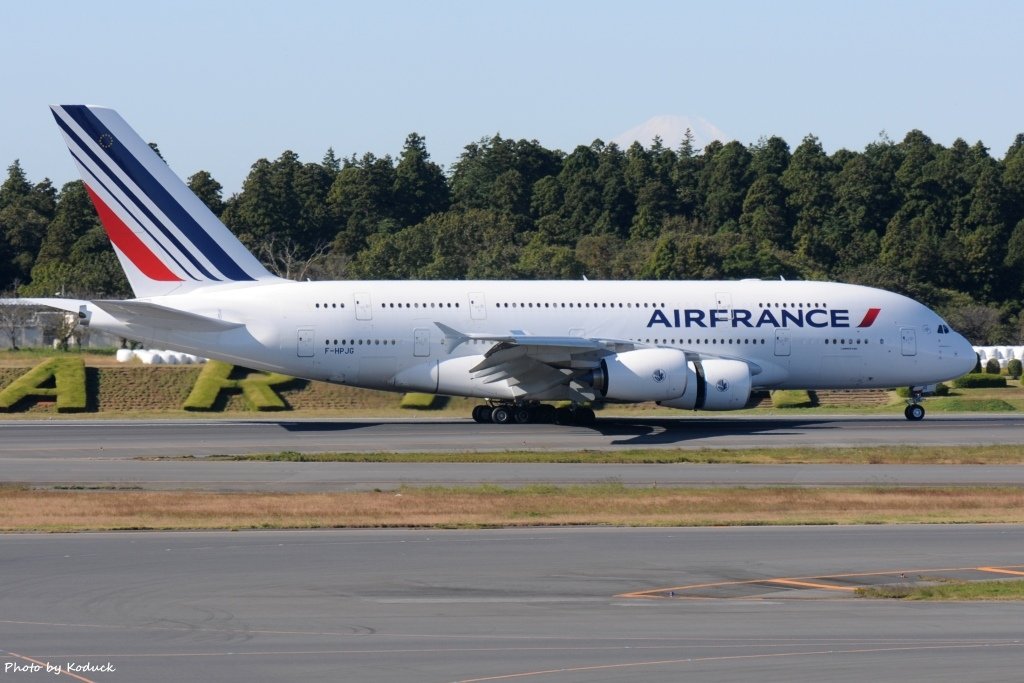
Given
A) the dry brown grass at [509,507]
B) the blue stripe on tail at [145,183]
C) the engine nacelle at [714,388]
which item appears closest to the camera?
the dry brown grass at [509,507]

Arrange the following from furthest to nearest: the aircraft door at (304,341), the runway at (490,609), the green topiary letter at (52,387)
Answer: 1. the green topiary letter at (52,387)
2. the aircraft door at (304,341)
3. the runway at (490,609)

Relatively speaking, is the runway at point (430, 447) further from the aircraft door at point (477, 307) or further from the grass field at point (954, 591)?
the grass field at point (954, 591)

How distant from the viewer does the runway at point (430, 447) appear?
2816 centimetres

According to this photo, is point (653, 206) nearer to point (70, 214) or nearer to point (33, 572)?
point (70, 214)

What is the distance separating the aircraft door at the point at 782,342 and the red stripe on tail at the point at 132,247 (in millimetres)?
18642

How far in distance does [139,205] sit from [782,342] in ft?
66.4

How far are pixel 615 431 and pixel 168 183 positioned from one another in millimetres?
15405

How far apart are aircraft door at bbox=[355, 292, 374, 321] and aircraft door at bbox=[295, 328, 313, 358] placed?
60.4 inches

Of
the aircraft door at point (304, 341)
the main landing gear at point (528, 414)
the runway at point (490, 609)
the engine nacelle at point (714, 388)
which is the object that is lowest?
the runway at point (490, 609)

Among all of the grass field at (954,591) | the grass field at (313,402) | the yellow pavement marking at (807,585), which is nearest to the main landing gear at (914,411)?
the grass field at (313,402)

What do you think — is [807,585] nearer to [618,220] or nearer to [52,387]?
[52,387]

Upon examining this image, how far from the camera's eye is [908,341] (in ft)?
144

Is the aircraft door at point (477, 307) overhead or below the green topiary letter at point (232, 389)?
overhead

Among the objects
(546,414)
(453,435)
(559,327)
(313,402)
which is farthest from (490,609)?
(313,402)
